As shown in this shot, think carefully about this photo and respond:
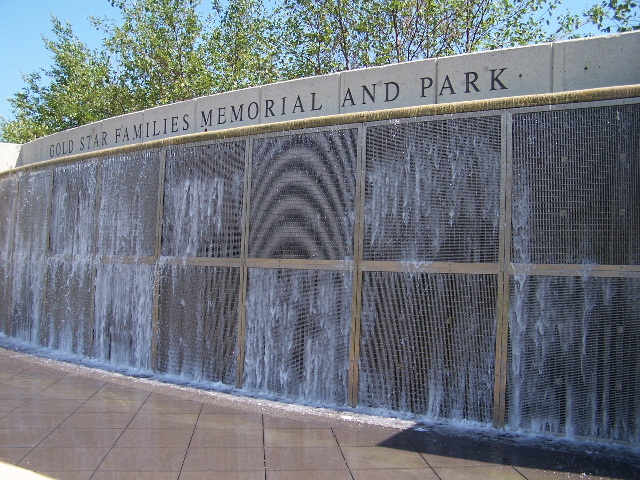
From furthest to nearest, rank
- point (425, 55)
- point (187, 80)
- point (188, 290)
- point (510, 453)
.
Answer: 1. point (187, 80)
2. point (425, 55)
3. point (188, 290)
4. point (510, 453)

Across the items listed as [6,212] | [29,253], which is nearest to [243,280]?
[29,253]

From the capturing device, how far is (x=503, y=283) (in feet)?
18.2

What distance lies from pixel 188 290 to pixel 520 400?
408cm

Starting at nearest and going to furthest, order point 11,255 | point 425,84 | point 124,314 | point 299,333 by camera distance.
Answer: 1. point 425,84
2. point 299,333
3. point 124,314
4. point 11,255

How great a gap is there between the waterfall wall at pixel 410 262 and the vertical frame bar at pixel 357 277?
14 mm

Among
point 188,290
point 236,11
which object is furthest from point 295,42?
point 188,290

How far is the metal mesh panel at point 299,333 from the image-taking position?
21.0 feet

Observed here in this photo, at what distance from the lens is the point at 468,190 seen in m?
5.80

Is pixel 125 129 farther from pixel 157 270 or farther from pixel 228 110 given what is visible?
pixel 157 270

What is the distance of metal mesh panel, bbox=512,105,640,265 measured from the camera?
5176mm

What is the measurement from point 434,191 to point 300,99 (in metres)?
2.26

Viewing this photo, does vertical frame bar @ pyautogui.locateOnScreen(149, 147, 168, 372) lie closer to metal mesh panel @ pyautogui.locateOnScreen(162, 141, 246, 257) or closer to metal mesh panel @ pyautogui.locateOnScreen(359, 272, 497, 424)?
metal mesh panel @ pyautogui.locateOnScreen(162, 141, 246, 257)

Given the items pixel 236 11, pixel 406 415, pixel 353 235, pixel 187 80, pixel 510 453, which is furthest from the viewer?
pixel 236 11

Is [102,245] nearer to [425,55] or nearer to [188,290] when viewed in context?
[188,290]
